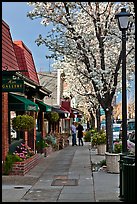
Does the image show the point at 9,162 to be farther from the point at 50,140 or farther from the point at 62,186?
the point at 50,140

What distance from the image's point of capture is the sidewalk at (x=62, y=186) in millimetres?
10093

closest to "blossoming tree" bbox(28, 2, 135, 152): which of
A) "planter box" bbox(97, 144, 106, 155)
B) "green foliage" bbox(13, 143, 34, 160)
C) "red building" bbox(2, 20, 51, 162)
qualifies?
"red building" bbox(2, 20, 51, 162)

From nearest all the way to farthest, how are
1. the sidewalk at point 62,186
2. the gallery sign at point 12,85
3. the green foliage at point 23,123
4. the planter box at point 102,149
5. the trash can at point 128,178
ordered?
the trash can at point 128,178
the sidewalk at point 62,186
the gallery sign at point 12,85
the green foliage at point 23,123
the planter box at point 102,149

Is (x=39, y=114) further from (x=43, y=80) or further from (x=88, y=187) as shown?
(x=43, y=80)

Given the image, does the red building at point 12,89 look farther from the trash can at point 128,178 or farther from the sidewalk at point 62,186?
the trash can at point 128,178

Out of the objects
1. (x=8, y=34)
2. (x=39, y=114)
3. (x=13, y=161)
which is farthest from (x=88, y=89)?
(x=13, y=161)

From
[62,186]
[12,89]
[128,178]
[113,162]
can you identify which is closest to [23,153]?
[113,162]

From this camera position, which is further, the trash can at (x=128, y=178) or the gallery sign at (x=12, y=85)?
the gallery sign at (x=12, y=85)

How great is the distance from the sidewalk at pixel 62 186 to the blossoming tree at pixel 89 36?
241 cm

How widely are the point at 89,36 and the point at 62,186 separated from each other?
23.1 ft

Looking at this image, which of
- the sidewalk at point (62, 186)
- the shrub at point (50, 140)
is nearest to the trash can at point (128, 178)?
the sidewalk at point (62, 186)

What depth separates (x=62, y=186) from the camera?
1200cm

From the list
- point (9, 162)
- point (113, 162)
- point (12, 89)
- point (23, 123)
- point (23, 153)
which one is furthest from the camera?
point (23, 123)

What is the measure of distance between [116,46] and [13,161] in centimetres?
814
